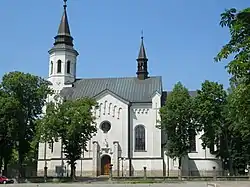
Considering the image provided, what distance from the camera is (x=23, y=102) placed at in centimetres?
4609

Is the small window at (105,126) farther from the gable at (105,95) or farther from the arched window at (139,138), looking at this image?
the arched window at (139,138)

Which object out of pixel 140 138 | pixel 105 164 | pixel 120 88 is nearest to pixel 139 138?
pixel 140 138

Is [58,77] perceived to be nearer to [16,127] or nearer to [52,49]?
[52,49]

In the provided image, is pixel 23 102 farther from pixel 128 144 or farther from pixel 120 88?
pixel 120 88

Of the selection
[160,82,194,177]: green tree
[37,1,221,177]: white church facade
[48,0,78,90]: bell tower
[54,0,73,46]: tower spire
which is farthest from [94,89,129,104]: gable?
[54,0,73,46]: tower spire

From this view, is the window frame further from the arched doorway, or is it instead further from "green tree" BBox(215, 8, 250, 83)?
"green tree" BBox(215, 8, 250, 83)

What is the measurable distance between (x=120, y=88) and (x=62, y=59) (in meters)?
10.5

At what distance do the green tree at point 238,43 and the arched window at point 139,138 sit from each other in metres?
46.7

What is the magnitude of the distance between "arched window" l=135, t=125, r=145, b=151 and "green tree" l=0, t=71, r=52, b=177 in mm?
15642

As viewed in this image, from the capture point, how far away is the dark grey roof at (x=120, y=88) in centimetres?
5962

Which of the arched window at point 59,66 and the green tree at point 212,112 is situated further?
the arched window at point 59,66

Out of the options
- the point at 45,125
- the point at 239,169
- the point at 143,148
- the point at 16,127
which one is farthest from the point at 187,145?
the point at 16,127

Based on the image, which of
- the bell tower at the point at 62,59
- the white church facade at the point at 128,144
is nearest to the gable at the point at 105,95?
the white church facade at the point at 128,144

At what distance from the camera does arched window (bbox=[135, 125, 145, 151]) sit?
187ft
